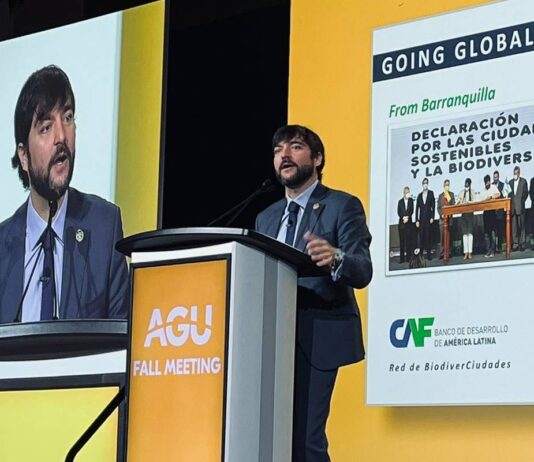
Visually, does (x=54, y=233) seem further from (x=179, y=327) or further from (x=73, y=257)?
(x=179, y=327)

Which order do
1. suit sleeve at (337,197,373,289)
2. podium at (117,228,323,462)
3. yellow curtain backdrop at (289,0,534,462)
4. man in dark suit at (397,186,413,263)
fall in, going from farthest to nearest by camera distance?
man in dark suit at (397,186,413,263), yellow curtain backdrop at (289,0,534,462), suit sleeve at (337,197,373,289), podium at (117,228,323,462)

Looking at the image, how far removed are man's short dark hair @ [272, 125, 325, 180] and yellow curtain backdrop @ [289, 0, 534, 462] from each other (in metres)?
0.08

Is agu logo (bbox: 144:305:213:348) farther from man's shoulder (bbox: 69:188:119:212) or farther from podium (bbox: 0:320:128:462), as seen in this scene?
man's shoulder (bbox: 69:188:119:212)

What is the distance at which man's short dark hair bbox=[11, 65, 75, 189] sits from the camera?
4965 millimetres

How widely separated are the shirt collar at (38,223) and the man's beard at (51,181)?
5cm

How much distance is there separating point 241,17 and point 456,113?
49.0 inches

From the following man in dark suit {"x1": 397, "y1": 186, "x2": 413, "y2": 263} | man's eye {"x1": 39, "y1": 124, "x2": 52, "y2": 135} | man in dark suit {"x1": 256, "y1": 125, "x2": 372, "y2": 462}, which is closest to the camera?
man in dark suit {"x1": 256, "y1": 125, "x2": 372, "y2": 462}

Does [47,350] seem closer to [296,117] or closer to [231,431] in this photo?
[296,117]

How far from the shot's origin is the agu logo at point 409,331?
3605mm

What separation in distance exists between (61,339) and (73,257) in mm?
1130

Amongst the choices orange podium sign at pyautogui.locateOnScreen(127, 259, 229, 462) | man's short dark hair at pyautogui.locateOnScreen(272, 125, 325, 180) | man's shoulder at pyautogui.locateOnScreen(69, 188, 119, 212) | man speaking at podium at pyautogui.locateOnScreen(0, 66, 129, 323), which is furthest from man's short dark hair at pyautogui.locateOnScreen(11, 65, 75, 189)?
orange podium sign at pyautogui.locateOnScreen(127, 259, 229, 462)

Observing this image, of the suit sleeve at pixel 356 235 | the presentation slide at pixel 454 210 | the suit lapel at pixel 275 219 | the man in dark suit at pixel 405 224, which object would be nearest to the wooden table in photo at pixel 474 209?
the presentation slide at pixel 454 210

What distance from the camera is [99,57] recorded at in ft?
15.9

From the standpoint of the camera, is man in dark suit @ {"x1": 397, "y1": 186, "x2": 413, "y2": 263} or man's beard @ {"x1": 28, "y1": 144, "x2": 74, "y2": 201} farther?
man's beard @ {"x1": 28, "y1": 144, "x2": 74, "y2": 201}
